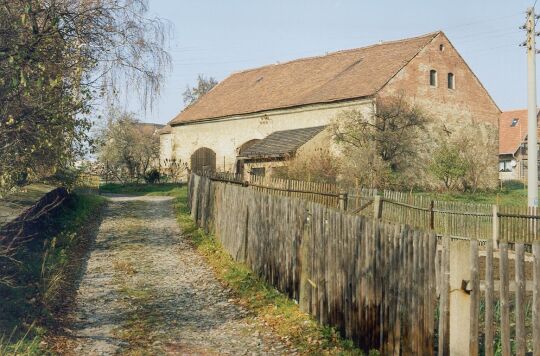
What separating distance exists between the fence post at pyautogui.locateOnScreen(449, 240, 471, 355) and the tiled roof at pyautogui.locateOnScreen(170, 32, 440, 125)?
23.9 m

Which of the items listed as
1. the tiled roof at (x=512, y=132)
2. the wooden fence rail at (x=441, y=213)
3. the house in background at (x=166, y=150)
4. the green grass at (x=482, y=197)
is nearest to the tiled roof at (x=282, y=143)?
the green grass at (x=482, y=197)

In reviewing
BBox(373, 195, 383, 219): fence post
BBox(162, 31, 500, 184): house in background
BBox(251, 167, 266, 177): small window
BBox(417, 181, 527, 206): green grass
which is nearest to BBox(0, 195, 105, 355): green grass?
BBox(373, 195, 383, 219): fence post

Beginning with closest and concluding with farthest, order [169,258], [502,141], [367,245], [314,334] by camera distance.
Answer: [367,245]
[314,334]
[169,258]
[502,141]

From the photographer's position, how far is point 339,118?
91.9ft

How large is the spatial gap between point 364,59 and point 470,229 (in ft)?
64.5

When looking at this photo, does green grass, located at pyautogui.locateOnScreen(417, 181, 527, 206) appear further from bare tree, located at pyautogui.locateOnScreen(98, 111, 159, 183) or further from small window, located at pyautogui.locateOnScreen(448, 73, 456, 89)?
bare tree, located at pyautogui.locateOnScreen(98, 111, 159, 183)

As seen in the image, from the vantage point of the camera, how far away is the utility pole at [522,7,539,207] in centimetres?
1727

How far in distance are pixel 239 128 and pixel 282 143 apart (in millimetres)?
7085

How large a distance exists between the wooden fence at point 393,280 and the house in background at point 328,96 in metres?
20.5

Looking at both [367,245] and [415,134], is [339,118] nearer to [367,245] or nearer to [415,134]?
[415,134]

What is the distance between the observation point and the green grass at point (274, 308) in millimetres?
6309

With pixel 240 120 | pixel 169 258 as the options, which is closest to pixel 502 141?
pixel 240 120

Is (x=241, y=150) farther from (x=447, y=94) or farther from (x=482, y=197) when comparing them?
(x=482, y=197)

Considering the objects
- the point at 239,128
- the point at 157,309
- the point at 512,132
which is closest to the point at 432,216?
the point at 157,309
